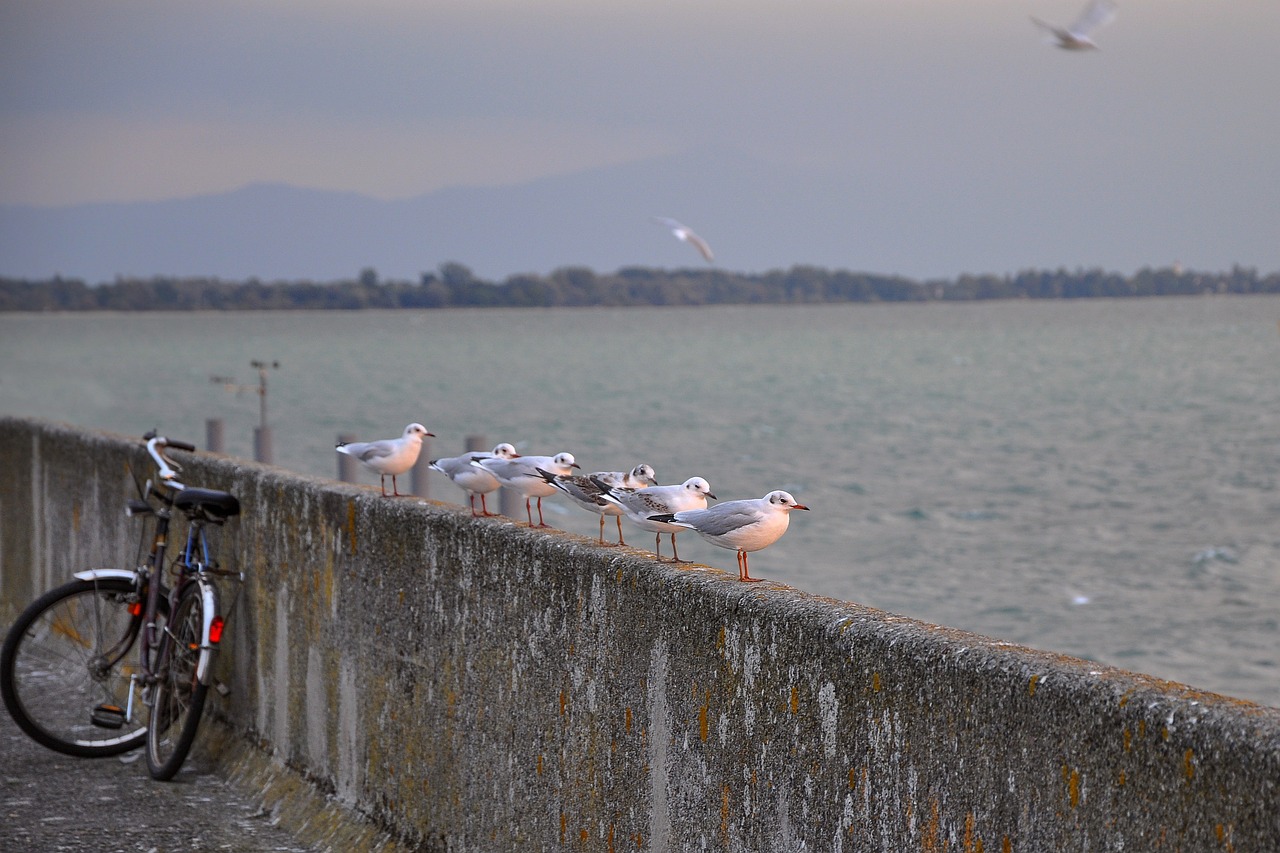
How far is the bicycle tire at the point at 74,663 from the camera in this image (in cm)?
652

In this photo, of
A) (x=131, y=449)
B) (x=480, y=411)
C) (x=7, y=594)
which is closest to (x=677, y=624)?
(x=131, y=449)

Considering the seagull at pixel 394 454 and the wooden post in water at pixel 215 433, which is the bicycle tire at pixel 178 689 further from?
the wooden post in water at pixel 215 433

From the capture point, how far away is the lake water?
29.1 meters

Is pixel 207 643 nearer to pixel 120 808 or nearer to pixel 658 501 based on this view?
pixel 120 808

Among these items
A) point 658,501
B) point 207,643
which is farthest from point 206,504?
point 658,501

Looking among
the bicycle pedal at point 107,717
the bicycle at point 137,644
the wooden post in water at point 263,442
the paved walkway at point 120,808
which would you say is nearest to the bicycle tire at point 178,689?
the bicycle at point 137,644

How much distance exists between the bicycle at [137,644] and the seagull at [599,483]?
2.14 metres

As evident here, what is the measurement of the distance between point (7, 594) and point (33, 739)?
3057 mm

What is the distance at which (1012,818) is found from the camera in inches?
108

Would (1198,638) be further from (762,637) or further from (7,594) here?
(762,637)

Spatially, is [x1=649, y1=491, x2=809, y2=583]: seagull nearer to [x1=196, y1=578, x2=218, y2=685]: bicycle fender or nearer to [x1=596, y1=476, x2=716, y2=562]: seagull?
[x1=596, y1=476, x2=716, y2=562]: seagull

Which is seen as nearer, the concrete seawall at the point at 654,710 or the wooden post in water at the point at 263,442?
the concrete seawall at the point at 654,710

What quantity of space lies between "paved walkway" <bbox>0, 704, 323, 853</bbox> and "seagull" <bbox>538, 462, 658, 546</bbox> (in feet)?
5.56

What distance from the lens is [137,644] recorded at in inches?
286
